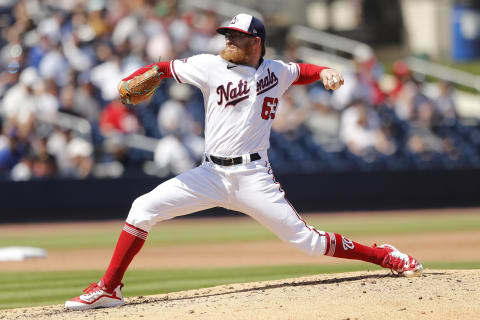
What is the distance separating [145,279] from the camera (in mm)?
8125

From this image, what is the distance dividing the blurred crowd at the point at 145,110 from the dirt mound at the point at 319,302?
7.15 meters

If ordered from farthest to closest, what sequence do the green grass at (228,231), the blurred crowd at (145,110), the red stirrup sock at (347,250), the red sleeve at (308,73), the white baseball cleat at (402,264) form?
the blurred crowd at (145,110), the green grass at (228,231), the white baseball cleat at (402,264), the red sleeve at (308,73), the red stirrup sock at (347,250)

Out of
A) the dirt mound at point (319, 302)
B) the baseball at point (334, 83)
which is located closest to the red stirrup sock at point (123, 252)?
the dirt mound at point (319, 302)

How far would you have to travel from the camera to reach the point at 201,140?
13.8 m

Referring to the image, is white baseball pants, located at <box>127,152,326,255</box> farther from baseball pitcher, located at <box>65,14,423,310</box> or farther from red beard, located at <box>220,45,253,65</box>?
red beard, located at <box>220,45,253,65</box>

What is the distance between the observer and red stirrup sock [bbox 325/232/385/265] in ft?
19.9

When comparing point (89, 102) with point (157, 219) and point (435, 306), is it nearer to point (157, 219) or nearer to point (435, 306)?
point (157, 219)

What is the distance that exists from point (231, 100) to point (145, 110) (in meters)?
8.54

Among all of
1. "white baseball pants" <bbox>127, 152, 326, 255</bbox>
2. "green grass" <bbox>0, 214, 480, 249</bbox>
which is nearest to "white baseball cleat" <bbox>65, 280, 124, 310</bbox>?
"white baseball pants" <bbox>127, 152, 326, 255</bbox>

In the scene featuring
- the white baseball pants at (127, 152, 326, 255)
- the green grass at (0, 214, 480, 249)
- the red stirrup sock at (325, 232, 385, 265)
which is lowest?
the green grass at (0, 214, 480, 249)

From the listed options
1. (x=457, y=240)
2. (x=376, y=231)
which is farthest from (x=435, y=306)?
(x=376, y=231)

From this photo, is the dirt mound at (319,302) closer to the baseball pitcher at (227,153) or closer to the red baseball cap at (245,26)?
the baseball pitcher at (227,153)

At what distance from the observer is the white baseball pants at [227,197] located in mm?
5801

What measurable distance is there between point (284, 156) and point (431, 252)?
539cm
